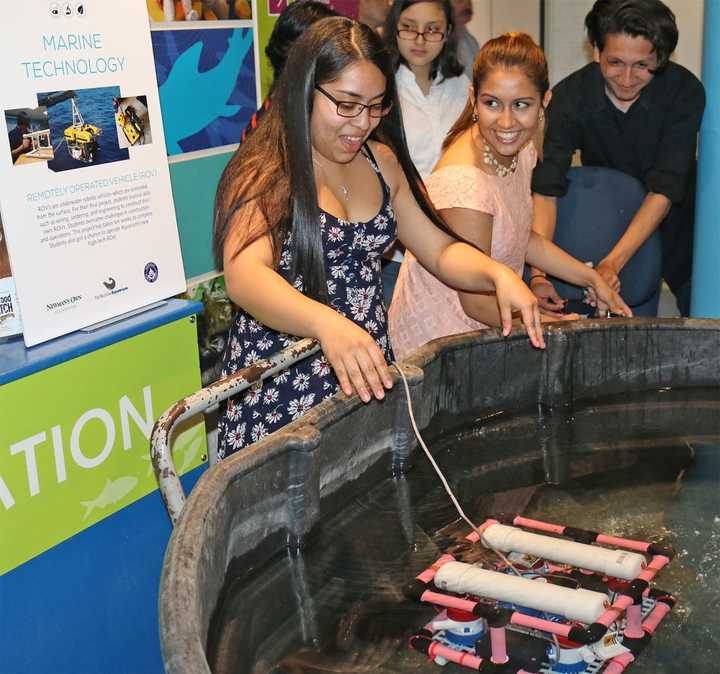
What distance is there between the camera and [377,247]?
2219 mm

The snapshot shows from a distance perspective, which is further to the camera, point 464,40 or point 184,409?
point 464,40

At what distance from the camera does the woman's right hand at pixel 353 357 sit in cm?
179

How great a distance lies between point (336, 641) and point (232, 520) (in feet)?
0.78

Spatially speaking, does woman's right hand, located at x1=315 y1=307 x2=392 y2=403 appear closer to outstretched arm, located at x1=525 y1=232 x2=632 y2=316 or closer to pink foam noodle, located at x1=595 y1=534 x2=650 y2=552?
pink foam noodle, located at x1=595 y1=534 x2=650 y2=552

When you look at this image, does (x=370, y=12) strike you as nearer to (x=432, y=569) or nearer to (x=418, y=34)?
(x=418, y=34)

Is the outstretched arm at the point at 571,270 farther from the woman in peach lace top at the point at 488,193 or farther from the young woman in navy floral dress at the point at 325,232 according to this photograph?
the young woman in navy floral dress at the point at 325,232

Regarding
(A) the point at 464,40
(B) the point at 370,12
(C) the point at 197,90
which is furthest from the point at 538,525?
(B) the point at 370,12

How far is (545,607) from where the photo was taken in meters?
1.51

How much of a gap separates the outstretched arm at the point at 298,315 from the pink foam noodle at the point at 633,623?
54cm

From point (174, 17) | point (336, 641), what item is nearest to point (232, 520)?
point (336, 641)

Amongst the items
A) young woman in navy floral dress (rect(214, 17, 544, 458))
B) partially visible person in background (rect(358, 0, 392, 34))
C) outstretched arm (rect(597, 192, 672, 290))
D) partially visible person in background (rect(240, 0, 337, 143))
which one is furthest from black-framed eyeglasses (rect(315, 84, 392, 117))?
partially visible person in background (rect(358, 0, 392, 34))

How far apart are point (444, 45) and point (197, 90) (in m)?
0.88

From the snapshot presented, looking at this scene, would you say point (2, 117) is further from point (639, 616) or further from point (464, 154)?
point (639, 616)

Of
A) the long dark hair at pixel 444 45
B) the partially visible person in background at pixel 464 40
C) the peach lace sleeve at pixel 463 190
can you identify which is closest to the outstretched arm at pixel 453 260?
the peach lace sleeve at pixel 463 190
